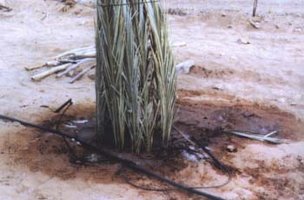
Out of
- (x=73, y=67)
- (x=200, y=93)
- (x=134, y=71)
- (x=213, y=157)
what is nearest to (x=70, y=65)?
(x=73, y=67)

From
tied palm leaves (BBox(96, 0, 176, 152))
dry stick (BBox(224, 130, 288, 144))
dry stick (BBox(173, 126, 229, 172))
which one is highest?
tied palm leaves (BBox(96, 0, 176, 152))

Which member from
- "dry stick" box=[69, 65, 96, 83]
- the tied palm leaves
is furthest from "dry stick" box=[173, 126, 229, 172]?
"dry stick" box=[69, 65, 96, 83]

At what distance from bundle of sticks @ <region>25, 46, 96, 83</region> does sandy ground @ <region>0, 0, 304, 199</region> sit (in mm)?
125

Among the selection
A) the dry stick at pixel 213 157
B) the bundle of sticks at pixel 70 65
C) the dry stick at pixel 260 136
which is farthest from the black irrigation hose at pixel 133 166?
the bundle of sticks at pixel 70 65

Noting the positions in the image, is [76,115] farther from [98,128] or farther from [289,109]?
[289,109]

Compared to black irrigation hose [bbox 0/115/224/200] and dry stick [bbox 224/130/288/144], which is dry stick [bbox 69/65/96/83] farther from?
dry stick [bbox 224/130/288/144]

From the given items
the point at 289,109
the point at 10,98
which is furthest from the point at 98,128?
the point at 289,109

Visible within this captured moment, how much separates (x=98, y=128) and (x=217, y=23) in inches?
156

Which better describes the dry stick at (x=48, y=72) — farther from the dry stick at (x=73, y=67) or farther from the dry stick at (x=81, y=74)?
the dry stick at (x=81, y=74)

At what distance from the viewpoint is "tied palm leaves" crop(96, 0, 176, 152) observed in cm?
290

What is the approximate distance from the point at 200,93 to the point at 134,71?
5.08 feet

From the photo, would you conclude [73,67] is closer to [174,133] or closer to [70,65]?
[70,65]

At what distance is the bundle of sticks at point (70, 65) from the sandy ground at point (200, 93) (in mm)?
125

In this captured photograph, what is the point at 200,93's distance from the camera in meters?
4.39
